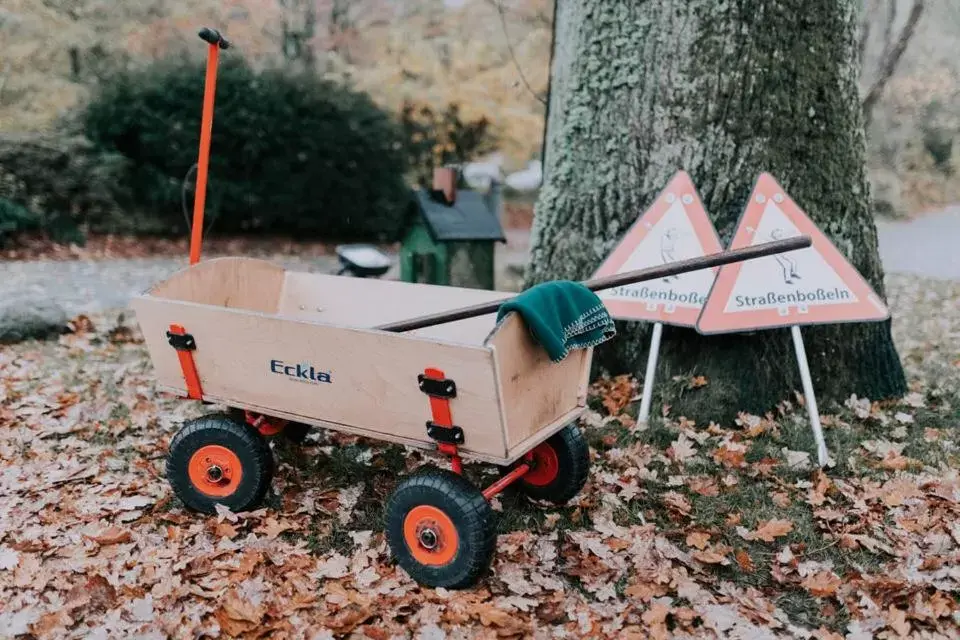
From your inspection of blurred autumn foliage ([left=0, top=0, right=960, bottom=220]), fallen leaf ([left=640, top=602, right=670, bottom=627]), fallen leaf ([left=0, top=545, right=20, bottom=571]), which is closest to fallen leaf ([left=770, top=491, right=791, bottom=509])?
fallen leaf ([left=640, top=602, right=670, bottom=627])

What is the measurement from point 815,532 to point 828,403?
141cm

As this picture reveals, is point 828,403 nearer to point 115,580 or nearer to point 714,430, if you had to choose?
point 714,430

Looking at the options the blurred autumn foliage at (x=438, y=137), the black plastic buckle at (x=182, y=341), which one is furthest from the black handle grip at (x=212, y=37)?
the blurred autumn foliage at (x=438, y=137)

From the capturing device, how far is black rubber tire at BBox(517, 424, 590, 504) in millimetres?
3516

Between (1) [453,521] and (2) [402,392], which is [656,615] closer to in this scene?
(1) [453,521]

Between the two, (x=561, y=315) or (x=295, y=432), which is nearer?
(x=561, y=315)

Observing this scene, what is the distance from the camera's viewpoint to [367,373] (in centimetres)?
305


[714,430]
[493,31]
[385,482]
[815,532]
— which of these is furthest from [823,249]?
[493,31]

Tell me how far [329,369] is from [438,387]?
51cm

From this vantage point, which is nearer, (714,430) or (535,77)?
(714,430)

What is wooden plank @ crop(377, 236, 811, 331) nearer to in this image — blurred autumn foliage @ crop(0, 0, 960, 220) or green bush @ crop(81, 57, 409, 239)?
blurred autumn foliage @ crop(0, 0, 960, 220)

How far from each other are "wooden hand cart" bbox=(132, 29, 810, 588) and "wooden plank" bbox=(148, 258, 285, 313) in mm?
11

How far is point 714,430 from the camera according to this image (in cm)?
435

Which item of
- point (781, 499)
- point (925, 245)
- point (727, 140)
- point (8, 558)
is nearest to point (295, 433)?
point (8, 558)
